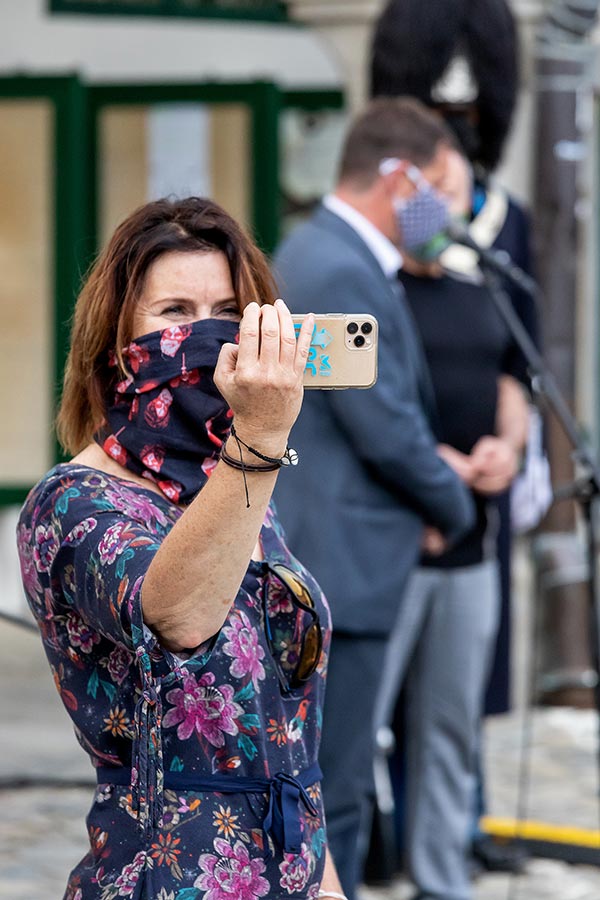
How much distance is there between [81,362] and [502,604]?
3.27 metres

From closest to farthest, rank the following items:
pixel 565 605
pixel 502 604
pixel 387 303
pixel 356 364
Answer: pixel 356 364 → pixel 387 303 → pixel 502 604 → pixel 565 605

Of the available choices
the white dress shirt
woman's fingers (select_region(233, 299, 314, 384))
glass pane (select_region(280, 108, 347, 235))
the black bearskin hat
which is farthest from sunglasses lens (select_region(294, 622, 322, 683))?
glass pane (select_region(280, 108, 347, 235))

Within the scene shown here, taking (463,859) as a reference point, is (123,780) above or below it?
above

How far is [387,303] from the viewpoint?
159 inches

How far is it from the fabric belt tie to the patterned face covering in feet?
1.18

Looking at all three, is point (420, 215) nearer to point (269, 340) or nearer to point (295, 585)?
point (295, 585)

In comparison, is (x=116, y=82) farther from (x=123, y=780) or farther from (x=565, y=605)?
(x=123, y=780)

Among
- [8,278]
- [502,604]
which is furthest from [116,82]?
[502,604]

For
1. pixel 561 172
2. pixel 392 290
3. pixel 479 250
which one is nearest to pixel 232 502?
pixel 392 290

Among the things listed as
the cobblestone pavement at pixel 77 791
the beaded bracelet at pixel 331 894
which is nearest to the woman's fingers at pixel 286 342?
the beaded bracelet at pixel 331 894

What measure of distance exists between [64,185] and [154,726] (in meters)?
6.18

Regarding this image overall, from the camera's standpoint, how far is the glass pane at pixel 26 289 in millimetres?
7965

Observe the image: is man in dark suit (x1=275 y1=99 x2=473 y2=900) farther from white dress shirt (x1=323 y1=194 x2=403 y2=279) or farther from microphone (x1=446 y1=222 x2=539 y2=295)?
microphone (x1=446 y1=222 x2=539 y2=295)

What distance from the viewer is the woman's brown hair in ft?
7.36
